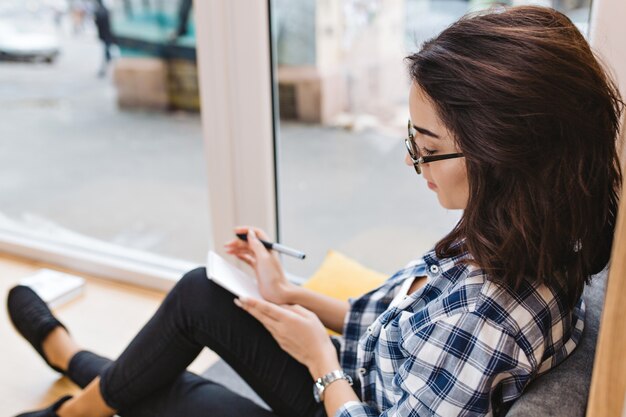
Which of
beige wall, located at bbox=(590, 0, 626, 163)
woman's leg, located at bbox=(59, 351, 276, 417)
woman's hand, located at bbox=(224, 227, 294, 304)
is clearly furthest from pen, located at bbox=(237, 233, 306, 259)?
beige wall, located at bbox=(590, 0, 626, 163)

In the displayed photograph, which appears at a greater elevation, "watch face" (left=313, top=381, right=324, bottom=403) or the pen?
the pen

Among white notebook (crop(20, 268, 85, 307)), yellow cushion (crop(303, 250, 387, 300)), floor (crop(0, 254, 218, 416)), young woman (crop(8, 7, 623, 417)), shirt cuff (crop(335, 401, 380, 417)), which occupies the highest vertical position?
young woman (crop(8, 7, 623, 417))

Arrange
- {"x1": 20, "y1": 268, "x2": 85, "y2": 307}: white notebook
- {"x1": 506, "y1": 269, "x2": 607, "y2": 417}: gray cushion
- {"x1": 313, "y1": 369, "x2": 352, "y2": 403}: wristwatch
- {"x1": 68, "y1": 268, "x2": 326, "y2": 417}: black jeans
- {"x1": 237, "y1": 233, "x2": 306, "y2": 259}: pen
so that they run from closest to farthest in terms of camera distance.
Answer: {"x1": 506, "y1": 269, "x2": 607, "y2": 417}: gray cushion → {"x1": 313, "y1": 369, "x2": 352, "y2": 403}: wristwatch → {"x1": 68, "y1": 268, "x2": 326, "y2": 417}: black jeans → {"x1": 237, "y1": 233, "x2": 306, "y2": 259}: pen → {"x1": 20, "y1": 268, "x2": 85, "y2": 307}: white notebook

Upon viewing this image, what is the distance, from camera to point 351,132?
2115mm

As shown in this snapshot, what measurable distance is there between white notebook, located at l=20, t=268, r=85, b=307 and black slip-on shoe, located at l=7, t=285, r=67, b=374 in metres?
0.49

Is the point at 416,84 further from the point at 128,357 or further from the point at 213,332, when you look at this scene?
the point at 128,357

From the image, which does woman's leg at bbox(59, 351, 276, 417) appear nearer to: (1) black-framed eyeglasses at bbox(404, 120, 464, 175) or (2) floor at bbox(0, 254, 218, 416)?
(2) floor at bbox(0, 254, 218, 416)

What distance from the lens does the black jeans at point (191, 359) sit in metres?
1.32

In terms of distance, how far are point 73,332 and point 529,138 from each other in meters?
1.80

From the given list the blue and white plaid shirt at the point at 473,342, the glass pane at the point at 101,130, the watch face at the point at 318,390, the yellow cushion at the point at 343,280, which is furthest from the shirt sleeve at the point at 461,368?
the glass pane at the point at 101,130

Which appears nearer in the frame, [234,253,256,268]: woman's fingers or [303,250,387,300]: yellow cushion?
[234,253,256,268]: woman's fingers

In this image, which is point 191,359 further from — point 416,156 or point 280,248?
point 416,156

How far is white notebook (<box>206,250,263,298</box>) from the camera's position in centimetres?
136

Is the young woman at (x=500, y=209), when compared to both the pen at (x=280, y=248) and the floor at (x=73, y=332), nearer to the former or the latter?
the pen at (x=280, y=248)
